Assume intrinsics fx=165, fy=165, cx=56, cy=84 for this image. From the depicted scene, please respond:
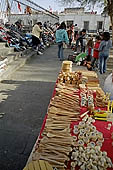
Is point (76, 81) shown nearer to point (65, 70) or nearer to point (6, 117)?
point (65, 70)

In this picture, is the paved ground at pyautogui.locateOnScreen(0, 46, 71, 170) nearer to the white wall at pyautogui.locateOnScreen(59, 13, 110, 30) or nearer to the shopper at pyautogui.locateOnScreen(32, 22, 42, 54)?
the shopper at pyautogui.locateOnScreen(32, 22, 42, 54)

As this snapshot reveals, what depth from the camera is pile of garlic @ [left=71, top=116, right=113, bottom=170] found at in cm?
Answer: 139

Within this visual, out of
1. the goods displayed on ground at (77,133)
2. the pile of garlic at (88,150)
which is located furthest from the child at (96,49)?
the pile of garlic at (88,150)

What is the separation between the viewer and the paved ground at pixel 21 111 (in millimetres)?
2320

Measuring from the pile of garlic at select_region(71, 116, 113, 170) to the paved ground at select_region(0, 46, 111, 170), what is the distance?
0.97 m

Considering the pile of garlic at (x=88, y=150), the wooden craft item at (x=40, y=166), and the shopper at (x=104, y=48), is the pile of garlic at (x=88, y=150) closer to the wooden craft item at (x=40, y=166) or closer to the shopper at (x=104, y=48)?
the wooden craft item at (x=40, y=166)

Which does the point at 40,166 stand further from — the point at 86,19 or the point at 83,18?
the point at 86,19

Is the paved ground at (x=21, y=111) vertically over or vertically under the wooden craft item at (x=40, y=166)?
under

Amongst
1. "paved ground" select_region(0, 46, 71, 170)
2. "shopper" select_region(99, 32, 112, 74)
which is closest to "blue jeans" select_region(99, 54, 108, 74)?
"shopper" select_region(99, 32, 112, 74)

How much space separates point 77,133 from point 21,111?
6.37 feet

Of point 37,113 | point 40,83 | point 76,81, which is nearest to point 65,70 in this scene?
point 76,81

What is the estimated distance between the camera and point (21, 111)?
3.43 meters

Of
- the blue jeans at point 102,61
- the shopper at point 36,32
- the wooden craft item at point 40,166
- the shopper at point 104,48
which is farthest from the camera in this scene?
the shopper at point 36,32

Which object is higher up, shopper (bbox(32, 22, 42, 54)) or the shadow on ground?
shopper (bbox(32, 22, 42, 54))
